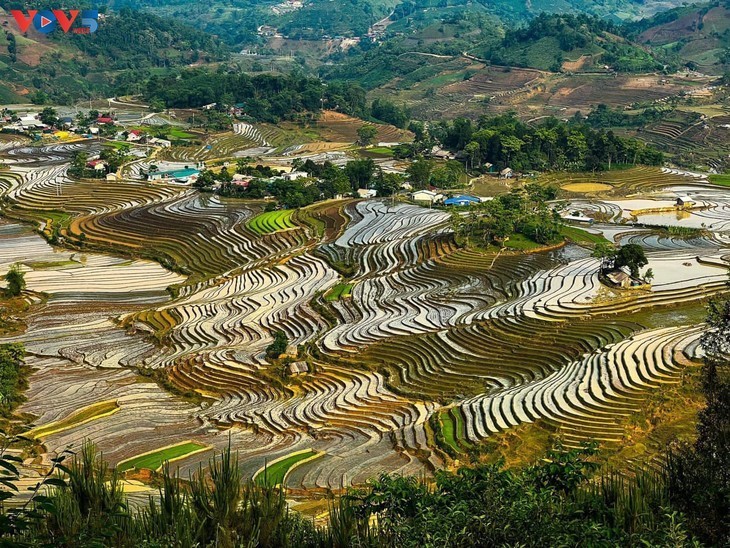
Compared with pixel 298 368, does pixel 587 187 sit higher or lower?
lower

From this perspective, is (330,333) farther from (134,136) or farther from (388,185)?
A: (134,136)

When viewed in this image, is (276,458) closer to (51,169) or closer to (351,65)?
(51,169)

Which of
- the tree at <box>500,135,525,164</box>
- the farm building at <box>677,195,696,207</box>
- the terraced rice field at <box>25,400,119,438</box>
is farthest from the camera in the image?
the tree at <box>500,135,525,164</box>

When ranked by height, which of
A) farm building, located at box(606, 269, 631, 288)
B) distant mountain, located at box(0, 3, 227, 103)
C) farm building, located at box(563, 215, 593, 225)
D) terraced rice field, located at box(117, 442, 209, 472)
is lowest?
farm building, located at box(563, 215, 593, 225)

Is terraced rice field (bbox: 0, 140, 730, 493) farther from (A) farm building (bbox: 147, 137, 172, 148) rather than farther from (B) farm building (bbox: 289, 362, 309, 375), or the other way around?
(A) farm building (bbox: 147, 137, 172, 148)

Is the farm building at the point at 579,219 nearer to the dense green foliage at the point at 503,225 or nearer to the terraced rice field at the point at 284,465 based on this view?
the dense green foliage at the point at 503,225

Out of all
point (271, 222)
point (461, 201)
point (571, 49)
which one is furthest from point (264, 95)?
point (271, 222)

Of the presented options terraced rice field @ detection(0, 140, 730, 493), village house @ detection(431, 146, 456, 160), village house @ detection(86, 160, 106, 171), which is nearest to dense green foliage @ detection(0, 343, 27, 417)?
terraced rice field @ detection(0, 140, 730, 493)
